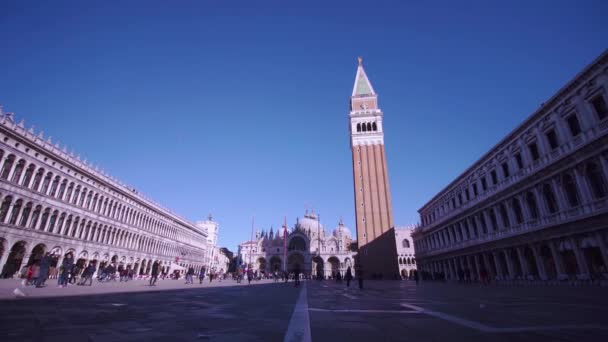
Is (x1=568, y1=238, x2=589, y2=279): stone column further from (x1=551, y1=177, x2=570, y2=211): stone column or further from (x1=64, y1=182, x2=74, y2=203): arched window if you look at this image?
(x1=64, y1=182, x2=74, y2=203): arched window

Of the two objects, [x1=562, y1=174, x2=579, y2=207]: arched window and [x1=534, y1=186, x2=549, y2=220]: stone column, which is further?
[x1=534, y1=186, x2=549, y2=220]: stone column

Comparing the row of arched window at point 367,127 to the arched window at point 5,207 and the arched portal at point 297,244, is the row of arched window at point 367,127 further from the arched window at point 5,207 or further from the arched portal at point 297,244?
the arched window at point 5,207

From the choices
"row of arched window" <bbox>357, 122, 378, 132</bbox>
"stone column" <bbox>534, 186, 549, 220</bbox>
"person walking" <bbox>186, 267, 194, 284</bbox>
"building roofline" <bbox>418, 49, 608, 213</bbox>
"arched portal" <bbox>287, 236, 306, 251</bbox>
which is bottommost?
"person walking" <bbox>186, 267, 194, 284</bbox>

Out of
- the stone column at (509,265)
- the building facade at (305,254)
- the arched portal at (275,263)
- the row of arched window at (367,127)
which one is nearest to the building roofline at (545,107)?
the stone column at (509,265)

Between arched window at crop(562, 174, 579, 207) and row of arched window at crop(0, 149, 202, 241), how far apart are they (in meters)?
42.4

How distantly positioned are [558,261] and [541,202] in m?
3.79

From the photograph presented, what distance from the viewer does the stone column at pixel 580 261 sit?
1621 cm

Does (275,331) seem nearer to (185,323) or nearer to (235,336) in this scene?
(235,336)

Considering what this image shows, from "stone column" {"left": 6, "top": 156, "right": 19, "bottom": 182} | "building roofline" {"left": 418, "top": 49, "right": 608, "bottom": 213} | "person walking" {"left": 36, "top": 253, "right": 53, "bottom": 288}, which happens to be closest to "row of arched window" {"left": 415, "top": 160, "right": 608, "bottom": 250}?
"building roofline" {"left": 418, "top": 49, "right": 608, "bottom": 213}

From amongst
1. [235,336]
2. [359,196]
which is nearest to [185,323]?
[235,336]

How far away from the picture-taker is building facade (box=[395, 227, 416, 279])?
62.6 metres

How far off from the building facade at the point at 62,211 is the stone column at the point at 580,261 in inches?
1659

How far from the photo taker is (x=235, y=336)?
10.5ft

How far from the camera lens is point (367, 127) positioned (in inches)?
2093
